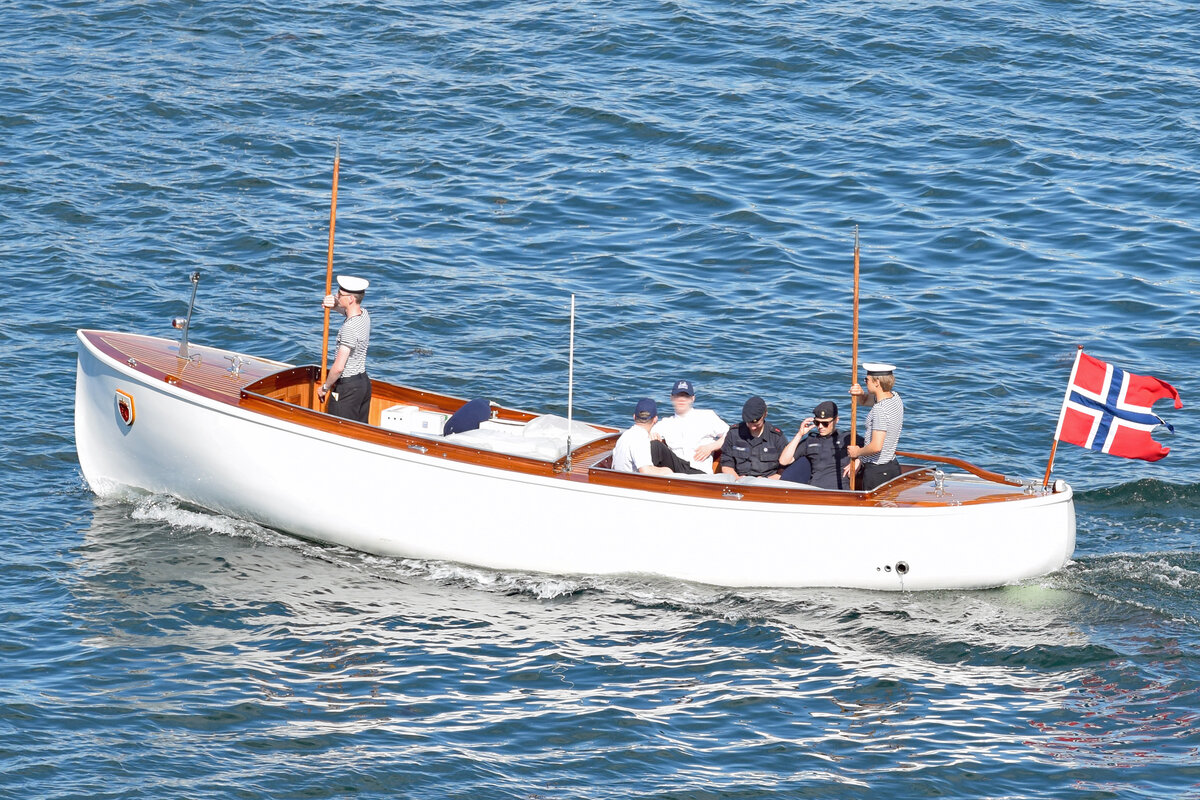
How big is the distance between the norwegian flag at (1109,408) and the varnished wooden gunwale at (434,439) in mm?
814

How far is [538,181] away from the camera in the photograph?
24031 mm

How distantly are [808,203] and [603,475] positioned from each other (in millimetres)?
11194

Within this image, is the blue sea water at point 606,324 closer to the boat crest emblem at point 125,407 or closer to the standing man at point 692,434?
the boat crest emblem at point 125,407

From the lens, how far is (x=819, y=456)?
1374 cm

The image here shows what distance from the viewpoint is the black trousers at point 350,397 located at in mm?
14422

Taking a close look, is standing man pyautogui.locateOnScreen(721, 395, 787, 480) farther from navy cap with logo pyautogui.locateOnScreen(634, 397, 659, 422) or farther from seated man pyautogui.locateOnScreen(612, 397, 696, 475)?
navy cap with logo pyautogui.locateOnScreen(634, 397, 659, 422)

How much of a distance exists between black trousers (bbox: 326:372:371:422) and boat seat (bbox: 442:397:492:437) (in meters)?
0.86

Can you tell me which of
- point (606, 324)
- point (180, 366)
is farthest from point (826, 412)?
point (180, 366)

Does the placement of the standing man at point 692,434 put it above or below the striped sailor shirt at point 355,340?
below

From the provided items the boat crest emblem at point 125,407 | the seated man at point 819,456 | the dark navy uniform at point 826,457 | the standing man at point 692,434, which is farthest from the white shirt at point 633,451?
the boat crest emblem at point 125,407

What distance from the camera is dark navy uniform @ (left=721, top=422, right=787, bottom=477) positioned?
14.0 meters

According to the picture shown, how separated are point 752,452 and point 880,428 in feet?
4.46

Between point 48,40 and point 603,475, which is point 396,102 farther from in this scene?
point 603,475

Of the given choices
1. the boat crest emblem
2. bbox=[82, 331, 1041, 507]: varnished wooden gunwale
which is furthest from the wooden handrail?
the boat crest emblem
